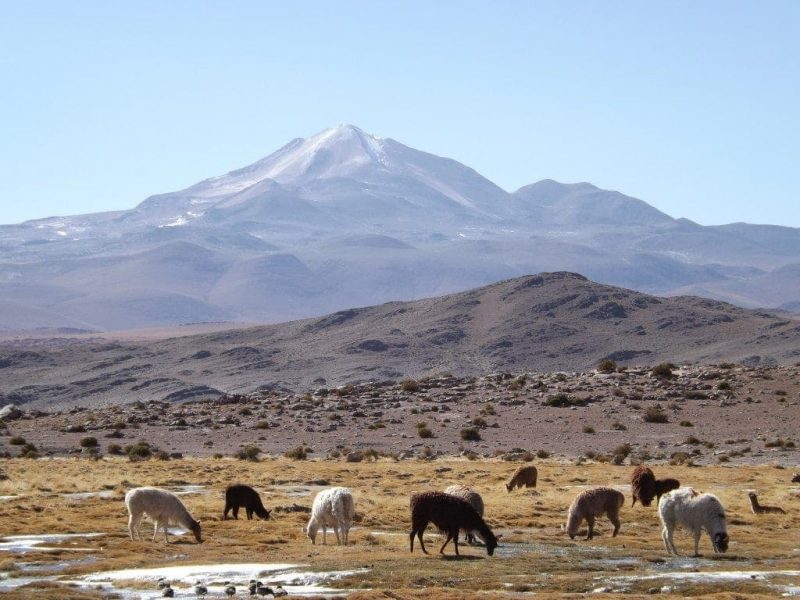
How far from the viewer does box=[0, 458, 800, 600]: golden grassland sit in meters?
17.8

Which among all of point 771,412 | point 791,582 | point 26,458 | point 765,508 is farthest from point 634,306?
point 791,582

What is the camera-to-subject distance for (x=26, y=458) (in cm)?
4472

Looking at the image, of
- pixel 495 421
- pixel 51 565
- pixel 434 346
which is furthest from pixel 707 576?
pixel 434 346

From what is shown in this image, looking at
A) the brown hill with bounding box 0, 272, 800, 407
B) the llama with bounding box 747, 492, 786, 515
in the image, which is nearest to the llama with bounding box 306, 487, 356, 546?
the llama with bounding box 747, 492, 786, 515

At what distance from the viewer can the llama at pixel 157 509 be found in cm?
2227

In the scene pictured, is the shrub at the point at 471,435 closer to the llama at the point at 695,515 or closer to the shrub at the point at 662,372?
the shrub at the point at 662,372

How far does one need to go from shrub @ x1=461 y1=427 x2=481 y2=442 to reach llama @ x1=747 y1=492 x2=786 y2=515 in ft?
73.6

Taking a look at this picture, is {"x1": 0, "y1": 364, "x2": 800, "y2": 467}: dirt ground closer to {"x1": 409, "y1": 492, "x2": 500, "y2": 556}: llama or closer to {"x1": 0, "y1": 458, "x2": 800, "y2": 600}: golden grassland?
{"x1": 0, "y1": 458, "x2": 800, "y2": 600}: golden grassland

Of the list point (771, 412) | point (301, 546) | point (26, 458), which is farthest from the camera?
point (771, 412)

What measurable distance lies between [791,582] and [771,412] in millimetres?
36289

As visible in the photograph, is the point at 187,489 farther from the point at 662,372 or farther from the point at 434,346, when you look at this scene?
the point at 434,346

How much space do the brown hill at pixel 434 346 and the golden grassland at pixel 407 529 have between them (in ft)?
176

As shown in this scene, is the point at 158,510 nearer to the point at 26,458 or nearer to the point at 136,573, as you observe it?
the point at 136,573

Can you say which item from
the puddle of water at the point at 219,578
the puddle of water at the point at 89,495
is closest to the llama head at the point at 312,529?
the puddle of water at the point at 219,578
